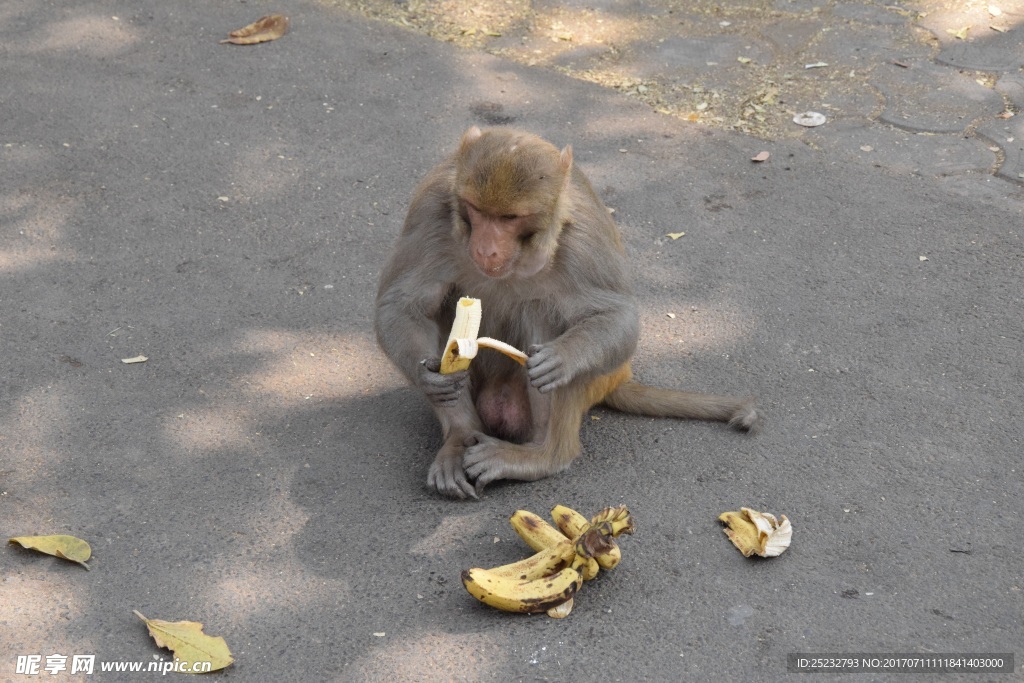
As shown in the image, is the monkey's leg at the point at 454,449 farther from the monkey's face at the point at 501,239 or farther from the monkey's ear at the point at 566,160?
the monkey's ear at the point at 566,160

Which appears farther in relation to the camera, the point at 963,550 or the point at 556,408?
the point at 556,408

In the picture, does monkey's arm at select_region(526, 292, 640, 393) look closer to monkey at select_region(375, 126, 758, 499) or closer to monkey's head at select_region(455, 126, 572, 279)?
monkey at select_region(375, 126, 758, 499)

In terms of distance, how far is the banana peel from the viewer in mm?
3268

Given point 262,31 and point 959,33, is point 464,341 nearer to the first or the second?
point 262,31

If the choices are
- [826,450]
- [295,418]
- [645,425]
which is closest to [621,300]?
[645,425]

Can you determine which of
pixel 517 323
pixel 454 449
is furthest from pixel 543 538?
pixel 517 323

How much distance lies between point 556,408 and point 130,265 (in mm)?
2110

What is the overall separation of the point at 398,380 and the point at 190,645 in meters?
1.52

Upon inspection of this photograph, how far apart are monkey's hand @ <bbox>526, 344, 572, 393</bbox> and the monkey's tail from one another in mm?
550

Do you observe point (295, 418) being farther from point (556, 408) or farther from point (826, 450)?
point (826, 450)

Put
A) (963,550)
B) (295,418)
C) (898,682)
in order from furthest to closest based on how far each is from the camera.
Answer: (295,418), (963,550), (898,682)

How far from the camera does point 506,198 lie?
317 cm

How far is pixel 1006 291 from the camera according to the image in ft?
15.6

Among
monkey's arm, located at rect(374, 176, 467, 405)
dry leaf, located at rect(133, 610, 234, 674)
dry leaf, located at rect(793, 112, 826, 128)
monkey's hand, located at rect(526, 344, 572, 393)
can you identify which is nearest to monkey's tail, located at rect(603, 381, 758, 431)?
monkey's hand, located at rect(526, 344, 572, 393)
